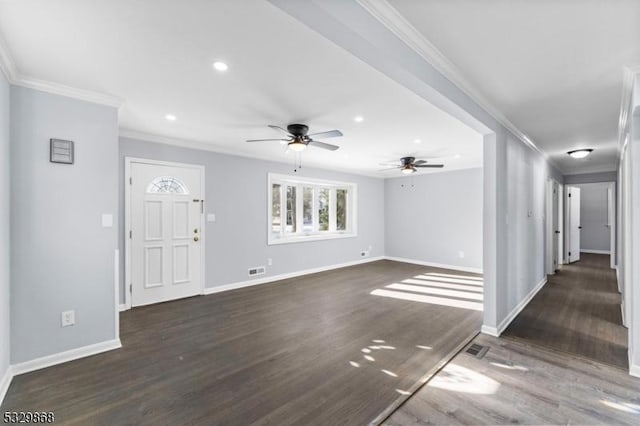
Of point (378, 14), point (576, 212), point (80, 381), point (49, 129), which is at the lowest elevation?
point (80, 381)

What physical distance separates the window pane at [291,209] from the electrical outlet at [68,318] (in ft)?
12.9

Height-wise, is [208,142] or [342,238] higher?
[208,142]

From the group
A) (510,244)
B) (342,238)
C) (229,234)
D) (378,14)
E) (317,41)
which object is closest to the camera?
(378,14)

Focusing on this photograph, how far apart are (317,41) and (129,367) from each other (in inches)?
119

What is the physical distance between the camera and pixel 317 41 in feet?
6.02

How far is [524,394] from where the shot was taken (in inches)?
83.9

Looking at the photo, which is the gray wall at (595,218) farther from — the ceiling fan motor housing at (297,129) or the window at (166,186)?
the window at (166,186)

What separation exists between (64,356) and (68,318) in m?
0.34

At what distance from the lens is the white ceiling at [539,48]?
157 cm

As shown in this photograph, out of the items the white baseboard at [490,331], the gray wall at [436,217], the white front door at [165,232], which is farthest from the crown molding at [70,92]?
the gray wall at [436,217]

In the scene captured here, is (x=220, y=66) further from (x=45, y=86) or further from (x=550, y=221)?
(x=550, y=221)

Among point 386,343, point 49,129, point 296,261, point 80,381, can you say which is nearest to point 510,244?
point 386,343

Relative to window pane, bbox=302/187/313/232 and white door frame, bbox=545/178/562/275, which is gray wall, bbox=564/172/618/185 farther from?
window pane, bbox=302/187/313/232

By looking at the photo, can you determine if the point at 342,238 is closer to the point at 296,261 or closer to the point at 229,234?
the point at 296,261
